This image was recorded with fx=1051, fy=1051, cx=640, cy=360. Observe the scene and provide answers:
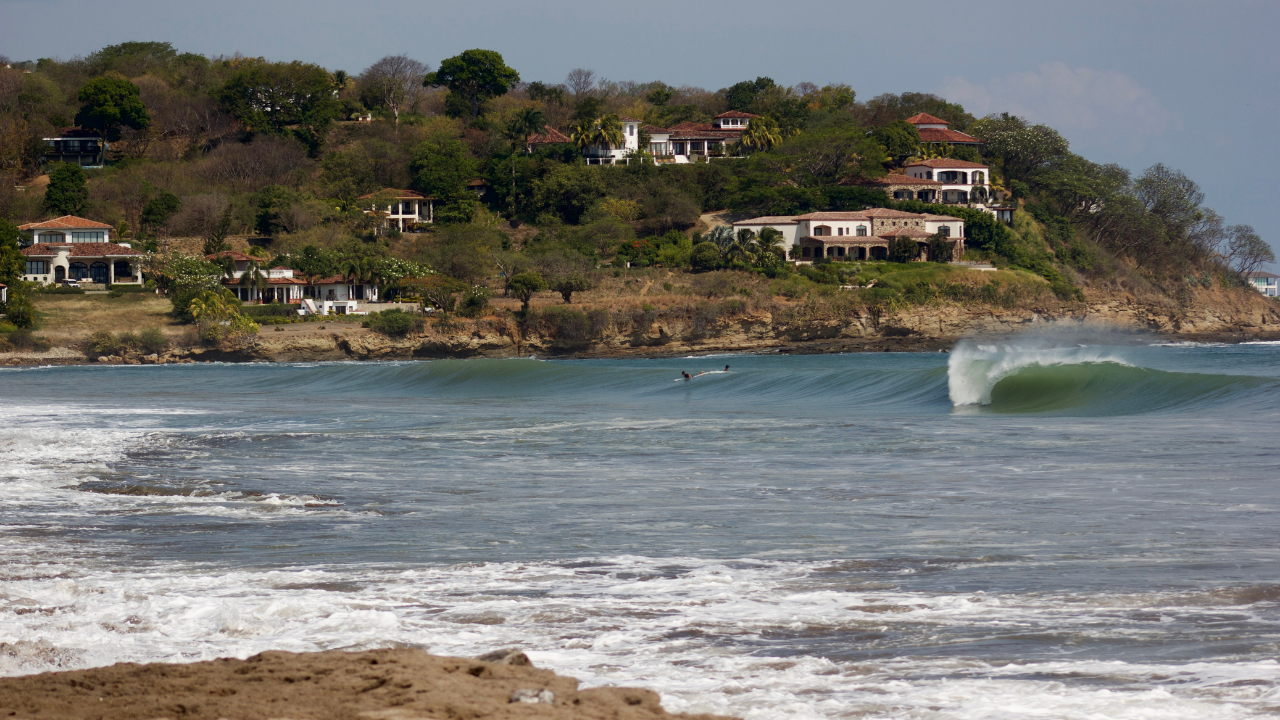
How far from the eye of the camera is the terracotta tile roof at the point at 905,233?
7775cm

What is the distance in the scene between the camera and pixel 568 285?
224 ft

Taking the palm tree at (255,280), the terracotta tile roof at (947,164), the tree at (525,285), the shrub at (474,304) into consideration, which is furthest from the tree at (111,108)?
the terracotta tile roof at (947,164)

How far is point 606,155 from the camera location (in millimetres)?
92438

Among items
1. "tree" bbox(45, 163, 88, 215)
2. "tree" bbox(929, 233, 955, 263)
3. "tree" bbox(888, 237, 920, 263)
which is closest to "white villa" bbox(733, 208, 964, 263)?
"tree" bbox(929, 233, 955, 263)

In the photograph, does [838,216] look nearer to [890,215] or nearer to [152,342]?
[890,215]

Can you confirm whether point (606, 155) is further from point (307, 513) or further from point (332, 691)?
point (332, 691)

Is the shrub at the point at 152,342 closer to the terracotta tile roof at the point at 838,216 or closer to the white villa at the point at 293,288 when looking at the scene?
the white villa at the point at 293,288

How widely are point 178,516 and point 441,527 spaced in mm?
3151

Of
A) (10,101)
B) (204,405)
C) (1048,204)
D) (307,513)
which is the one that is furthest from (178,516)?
(10,101)

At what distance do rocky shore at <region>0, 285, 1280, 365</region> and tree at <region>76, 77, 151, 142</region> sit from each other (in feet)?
134

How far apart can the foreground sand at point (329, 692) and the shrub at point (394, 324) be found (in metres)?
57.6

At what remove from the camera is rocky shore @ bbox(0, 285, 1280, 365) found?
60688 mm

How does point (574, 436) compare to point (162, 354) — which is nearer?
point (574, 436)

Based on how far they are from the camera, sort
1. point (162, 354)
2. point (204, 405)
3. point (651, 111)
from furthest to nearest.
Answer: point (651, 111) < point (162, 354) < point (204, 405)
